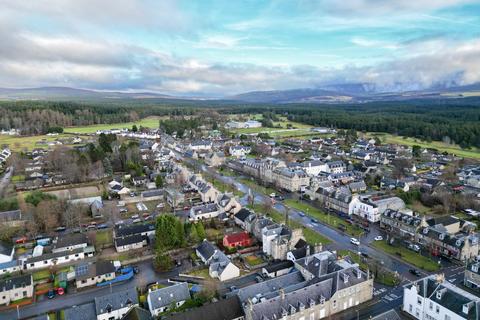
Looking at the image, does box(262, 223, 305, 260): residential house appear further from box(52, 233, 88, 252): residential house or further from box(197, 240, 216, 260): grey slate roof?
box(52, 233, 88, 252): residential house

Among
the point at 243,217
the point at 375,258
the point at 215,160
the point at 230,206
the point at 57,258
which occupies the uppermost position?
the point at 215,160

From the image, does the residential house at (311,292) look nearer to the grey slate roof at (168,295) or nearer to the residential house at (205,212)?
the grey slate roof at (168,295)

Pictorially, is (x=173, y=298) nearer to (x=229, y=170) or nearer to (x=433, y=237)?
(x=433, y=237)

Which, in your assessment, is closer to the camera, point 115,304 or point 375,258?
point 115,304

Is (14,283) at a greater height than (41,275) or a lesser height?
greater

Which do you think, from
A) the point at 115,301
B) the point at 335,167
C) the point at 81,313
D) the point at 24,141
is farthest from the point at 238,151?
the point at 81,313

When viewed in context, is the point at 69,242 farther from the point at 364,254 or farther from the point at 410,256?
the point at 410,256
